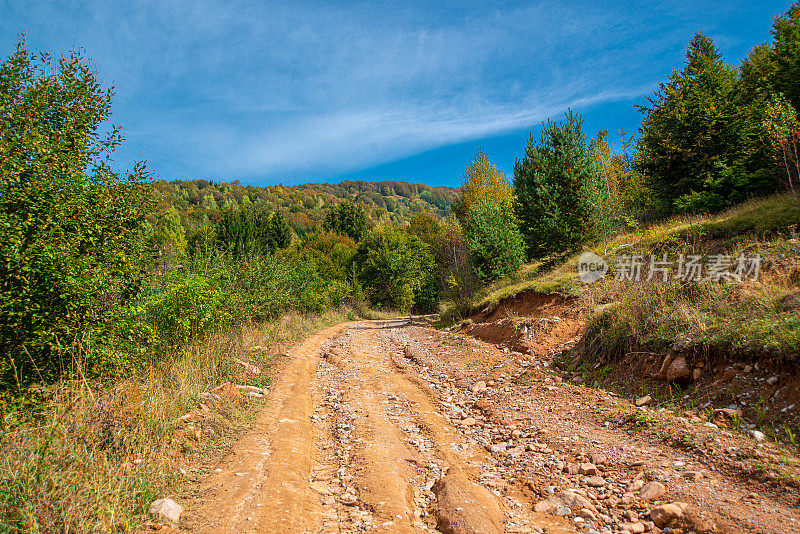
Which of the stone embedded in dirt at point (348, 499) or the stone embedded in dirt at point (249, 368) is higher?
the stone embedded in dirt at point (249, 368)

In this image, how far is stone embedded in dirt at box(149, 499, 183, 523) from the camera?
3.39 m

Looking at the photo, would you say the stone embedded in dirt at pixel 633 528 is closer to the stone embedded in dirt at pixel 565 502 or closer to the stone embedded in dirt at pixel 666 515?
the stone embedded in dirt at pixel 666 515

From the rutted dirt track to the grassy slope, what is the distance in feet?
5.26

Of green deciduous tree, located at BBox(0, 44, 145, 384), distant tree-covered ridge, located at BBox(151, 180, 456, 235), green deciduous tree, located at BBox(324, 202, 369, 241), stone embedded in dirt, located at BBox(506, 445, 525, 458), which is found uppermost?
distant tree-covered ridge, located at BBox(151, 180, 456, 235)

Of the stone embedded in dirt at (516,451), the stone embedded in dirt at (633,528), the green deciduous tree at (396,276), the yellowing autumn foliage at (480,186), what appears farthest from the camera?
the green deciduous tree at (396,276)

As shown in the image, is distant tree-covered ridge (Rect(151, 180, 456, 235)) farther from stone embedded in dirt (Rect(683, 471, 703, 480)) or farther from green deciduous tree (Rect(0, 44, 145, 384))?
stone embedded in dirt (Rect(683, 471, 703, 480))

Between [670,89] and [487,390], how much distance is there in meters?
19.8

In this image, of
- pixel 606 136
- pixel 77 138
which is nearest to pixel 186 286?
pixel 77 138

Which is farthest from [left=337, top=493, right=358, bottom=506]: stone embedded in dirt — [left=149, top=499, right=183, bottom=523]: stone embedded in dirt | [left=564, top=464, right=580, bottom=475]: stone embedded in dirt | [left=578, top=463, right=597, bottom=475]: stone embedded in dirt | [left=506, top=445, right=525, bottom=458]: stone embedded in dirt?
[left=578, top=463, right=597, bottom=475]: stone embedded in dirt

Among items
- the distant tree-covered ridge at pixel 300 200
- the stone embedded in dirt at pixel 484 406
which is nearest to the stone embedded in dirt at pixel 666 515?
the stone embedded in dirt at pixel 484 406

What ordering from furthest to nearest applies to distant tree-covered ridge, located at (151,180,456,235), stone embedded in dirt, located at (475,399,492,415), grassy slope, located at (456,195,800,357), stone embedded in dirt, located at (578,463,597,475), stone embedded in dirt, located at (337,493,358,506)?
distant tree-covered ridge, located at (151,180,456,235), stone embedded in dirt, located at (475,399,492,415), grassy slope, located at (456,195,800,357), stone embedded in dirt, located at (578,463,597,475), stone embedded in dirt, located at (337,493,358,506)

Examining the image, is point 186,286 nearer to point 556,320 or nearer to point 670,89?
point 556,320

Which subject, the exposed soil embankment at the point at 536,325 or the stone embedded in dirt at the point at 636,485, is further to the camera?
the exposed soil embankment at the point at 536,325

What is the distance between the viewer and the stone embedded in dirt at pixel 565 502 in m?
3.47
